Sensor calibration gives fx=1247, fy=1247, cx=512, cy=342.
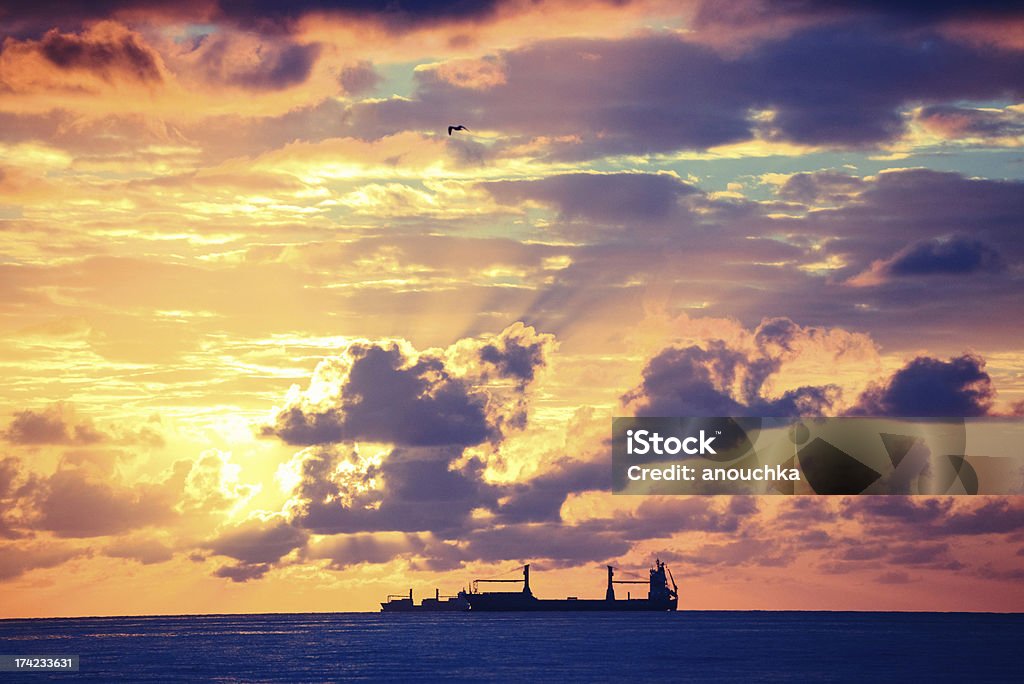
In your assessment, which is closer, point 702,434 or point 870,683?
point 702,434

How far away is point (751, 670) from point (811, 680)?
1823 cm

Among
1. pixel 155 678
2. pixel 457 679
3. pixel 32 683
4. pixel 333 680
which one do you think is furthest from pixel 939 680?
pixel 32 683

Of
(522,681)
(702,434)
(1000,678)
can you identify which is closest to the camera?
(702,434)

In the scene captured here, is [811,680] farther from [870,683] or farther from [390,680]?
[390,680]

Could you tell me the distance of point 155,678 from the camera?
649 feet

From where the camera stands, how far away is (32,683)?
194250 millimetres

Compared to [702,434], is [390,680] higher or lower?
lower

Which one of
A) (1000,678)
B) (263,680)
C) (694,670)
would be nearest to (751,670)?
(694,670)

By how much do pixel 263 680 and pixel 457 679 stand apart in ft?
101

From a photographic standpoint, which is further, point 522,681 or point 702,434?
point 522,681

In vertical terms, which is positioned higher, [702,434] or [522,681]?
[702,434]

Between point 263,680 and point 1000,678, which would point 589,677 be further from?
point 1000,678

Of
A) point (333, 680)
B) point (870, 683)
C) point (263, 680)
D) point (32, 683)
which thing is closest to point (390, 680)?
point (333, 680)

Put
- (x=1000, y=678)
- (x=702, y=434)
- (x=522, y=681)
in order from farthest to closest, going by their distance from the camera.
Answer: (x=1000, y=678), (x=522, y=681), (x=702, y=434)
